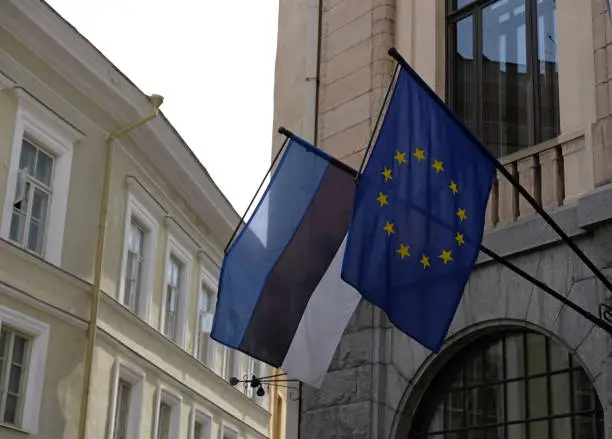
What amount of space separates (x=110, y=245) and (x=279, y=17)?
23.3ft

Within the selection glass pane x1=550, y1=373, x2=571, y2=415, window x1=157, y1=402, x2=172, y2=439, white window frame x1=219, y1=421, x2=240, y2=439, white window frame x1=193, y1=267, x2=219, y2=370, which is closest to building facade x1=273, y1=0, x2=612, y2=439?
glass pane x1=550, y1=373, x2=571, y2=415

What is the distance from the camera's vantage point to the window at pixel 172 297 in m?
23.3

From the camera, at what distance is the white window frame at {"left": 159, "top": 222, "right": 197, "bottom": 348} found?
22.9 metres

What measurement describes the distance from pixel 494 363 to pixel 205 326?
15.6 meters

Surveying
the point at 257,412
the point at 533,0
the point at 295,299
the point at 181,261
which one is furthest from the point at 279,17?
the point at 257,412

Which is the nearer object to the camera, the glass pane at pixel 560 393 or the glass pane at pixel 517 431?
the glass pane at pixel 560 393

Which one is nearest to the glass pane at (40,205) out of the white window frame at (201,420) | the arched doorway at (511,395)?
the white window frame at (201,420)

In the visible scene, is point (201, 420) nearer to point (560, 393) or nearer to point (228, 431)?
point (228, 431)

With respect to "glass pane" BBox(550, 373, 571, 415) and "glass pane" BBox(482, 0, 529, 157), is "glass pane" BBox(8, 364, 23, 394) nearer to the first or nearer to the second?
"glass pane" BBox(482, 0, 529, 157)

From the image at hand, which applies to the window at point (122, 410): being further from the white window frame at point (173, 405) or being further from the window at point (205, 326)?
the window at point (205, 326)

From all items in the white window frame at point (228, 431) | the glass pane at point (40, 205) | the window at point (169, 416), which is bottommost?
the window at point (169, 416)

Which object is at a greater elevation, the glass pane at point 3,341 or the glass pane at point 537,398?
the glass pane at point 3,341

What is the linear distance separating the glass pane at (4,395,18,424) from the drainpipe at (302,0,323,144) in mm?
7237

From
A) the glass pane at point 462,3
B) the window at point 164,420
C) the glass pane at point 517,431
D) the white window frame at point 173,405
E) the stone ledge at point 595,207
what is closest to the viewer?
the stone ledge at point 595,207
